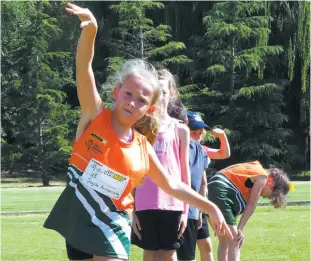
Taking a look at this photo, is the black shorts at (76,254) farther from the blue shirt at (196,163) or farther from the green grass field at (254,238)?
the green grass field at (254,238)

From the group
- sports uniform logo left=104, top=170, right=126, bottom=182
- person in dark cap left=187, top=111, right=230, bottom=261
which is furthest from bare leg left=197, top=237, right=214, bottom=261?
sports uniform logo left=104, top=170, right=126, bottom=182

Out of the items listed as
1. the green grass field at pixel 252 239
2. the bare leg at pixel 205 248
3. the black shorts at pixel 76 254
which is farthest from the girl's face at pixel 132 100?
the green grass field at pixel 252 239

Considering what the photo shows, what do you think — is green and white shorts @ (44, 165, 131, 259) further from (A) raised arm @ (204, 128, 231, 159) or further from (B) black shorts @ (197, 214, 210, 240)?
(A) raised arm @ (204, 128, 231, 159)

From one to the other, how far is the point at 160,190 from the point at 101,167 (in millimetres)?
1763

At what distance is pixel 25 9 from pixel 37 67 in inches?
129

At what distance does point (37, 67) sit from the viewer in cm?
4059

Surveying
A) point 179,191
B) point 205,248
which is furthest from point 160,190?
point 205,248

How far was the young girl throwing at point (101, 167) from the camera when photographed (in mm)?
3785

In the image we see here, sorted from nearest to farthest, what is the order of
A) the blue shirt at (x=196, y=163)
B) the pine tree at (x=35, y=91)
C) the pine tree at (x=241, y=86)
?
the blue shirt at (x=196, y=163) < the pine tree at (x=241, y=86) < the pine tree at (x=35, y=91)

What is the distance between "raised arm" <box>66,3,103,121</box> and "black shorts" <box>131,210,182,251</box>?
1794mm

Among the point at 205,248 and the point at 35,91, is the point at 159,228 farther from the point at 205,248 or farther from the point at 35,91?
the point at 35,91

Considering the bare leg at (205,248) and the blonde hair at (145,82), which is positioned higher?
the blonde hair at (145,82)

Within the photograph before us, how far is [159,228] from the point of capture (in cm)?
558

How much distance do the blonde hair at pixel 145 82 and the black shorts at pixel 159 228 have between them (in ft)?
4.54
